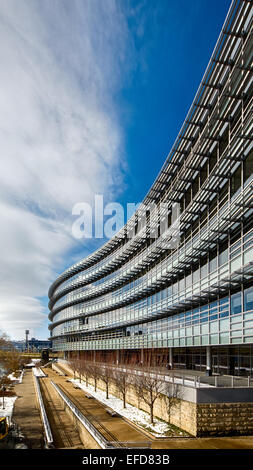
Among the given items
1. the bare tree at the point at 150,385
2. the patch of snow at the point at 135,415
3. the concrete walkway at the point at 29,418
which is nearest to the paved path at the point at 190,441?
the patch of snow at the point at 135,415

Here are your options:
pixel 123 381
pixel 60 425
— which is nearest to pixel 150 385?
Result: pixel 123 381

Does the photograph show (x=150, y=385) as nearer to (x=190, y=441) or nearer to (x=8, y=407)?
(x=190, y=441)

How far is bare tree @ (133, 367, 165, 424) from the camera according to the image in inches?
998

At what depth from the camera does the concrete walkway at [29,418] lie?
26.4m

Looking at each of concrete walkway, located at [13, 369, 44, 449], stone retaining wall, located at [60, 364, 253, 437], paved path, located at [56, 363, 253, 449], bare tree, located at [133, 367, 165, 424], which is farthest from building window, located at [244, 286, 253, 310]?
concrete walkway, located at [13, 369, 44, 449]

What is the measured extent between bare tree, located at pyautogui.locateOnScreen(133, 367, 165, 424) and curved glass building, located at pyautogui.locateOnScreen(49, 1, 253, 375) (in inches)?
150

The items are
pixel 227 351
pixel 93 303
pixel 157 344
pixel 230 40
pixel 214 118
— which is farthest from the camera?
pixel 93 303

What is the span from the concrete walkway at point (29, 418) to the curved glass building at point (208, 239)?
11630mm

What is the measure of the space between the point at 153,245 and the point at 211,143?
1677 cm

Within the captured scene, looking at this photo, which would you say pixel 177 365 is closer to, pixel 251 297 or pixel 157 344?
pixel 157 344

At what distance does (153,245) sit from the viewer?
4194 centimetres

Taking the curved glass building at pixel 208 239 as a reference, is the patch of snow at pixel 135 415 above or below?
below

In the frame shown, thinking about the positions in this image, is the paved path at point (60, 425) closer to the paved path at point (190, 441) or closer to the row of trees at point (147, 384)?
the paved path at point (190, 441)
